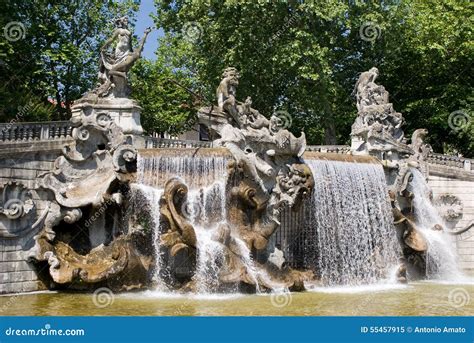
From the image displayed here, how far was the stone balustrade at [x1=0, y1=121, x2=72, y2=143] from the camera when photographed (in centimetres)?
1881

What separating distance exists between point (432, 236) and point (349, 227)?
4.62 metres

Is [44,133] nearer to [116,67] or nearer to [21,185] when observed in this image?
[21,185]

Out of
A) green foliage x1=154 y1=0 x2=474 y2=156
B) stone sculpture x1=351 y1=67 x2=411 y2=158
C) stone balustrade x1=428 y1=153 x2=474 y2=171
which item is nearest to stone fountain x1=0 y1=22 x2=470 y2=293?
stone sculpture x1=351 y1=67 x2=411 y2=158

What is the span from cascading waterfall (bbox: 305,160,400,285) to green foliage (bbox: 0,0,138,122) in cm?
1277

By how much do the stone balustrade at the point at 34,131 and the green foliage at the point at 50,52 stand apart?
7.69 m

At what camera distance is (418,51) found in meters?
34.8

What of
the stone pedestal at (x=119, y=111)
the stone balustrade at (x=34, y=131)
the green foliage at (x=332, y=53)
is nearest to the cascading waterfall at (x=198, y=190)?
the stone pedestal at (x=119, y=111)

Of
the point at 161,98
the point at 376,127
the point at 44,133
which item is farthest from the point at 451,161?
the point at 161,98

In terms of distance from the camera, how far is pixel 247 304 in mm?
16125

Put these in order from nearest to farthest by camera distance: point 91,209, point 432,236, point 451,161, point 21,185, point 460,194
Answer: point 21,185 → point 91,209 → point 432,236 → point 460,194 → point 451,161

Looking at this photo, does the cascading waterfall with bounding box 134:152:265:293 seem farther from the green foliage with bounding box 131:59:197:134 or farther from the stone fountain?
the green foliage with bounding box 131:59:197:134

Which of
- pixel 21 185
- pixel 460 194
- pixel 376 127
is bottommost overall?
pixel 21 185

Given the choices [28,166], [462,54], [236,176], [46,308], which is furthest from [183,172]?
[462,54]

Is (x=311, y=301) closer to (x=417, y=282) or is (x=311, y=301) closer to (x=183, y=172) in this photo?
(x=183, y=172)
